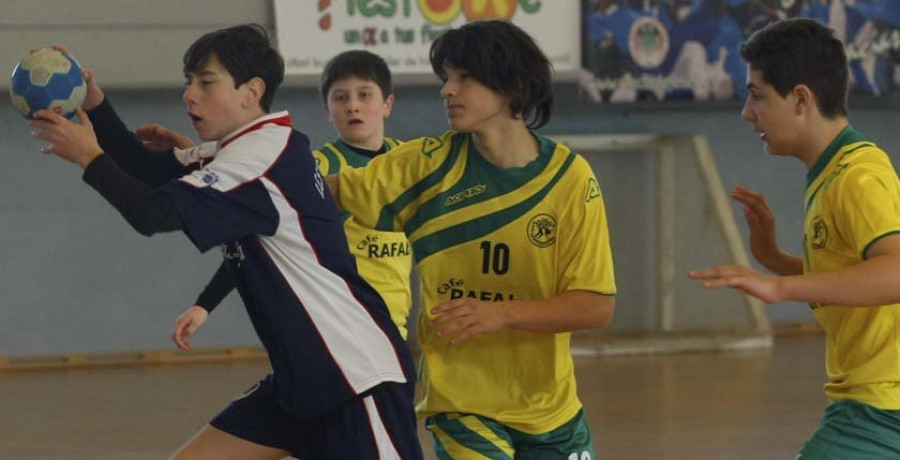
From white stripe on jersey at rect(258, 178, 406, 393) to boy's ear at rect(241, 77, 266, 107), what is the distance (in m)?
0.32

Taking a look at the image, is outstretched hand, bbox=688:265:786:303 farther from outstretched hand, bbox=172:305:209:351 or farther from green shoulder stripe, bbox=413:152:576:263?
outstretched hand, bbox=172:305:209:351

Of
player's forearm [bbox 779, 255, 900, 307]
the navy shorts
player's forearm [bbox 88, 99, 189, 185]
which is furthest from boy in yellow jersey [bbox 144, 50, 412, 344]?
player's forearm [bbox 779, 255, 900, 307]

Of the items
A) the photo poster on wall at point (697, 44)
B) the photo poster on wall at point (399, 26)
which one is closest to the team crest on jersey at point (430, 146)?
the photo poster on wall at point (399, 26)

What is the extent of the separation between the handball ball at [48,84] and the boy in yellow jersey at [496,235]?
69 cm

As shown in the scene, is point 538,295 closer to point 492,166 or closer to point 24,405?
point 492,166

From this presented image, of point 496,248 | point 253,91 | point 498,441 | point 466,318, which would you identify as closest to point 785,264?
point 496,248

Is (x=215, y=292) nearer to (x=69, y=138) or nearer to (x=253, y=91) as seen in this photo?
(x=253, y=91)

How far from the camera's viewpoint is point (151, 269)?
876cm

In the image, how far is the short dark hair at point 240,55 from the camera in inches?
126

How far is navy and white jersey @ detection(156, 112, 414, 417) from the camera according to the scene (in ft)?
9.84

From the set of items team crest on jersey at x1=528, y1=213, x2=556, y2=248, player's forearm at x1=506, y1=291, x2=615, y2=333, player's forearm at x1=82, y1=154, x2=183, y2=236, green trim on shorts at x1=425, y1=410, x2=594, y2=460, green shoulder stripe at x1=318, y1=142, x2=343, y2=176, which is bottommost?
green trim on shorts at x1=425, y1=410, x2=594, y2=460

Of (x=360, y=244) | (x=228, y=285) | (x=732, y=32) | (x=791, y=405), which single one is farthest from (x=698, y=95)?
(x=228, y=285)

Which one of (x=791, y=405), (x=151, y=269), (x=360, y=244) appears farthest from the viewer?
(x=151, y=269)

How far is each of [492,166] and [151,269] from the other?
5.86 metres
